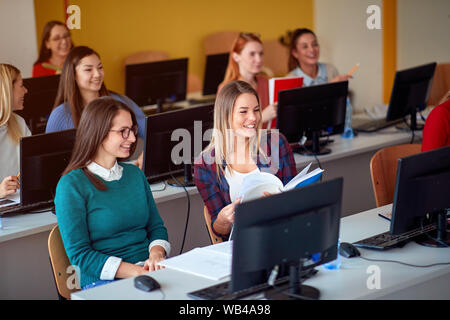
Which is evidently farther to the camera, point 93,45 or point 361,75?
point 361,75

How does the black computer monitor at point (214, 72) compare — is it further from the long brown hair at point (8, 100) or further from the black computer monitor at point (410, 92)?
the long brown hair at point (8, 100)

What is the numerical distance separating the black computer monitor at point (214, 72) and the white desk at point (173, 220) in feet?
4.74

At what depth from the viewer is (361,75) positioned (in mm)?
6879

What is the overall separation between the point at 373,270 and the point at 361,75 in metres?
4.88

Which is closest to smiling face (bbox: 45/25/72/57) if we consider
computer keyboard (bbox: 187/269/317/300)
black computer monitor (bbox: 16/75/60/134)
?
black computer monitor (bbox: 16/75/60/134)

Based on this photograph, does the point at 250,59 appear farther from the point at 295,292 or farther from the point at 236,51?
the point at 295,292

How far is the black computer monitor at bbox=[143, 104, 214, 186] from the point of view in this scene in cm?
328

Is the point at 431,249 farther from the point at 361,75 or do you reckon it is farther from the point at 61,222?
the point at 361,75

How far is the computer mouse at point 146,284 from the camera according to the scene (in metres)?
2.12

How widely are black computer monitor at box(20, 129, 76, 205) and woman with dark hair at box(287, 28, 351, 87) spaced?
2335 millimetres

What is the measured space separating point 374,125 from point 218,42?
2.74m

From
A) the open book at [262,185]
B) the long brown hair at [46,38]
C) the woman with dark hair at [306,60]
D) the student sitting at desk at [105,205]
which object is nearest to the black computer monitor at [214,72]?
the woman with dark hair at [306,60]

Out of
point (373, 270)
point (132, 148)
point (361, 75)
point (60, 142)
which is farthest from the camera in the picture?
point (361, 75)
